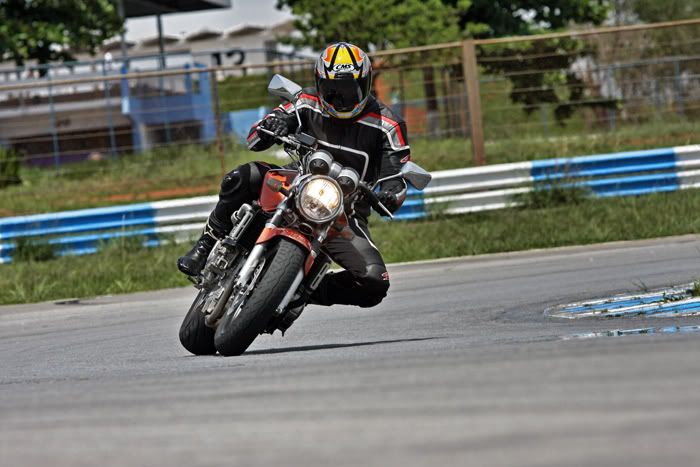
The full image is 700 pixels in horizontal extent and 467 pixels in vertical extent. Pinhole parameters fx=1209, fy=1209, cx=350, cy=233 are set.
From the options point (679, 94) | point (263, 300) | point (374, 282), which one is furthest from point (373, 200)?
point (679, 94)

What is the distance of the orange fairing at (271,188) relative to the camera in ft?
19.9

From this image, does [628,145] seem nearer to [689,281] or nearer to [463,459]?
[689,281]

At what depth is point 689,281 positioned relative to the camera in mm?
8305

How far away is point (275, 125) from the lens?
653 cm

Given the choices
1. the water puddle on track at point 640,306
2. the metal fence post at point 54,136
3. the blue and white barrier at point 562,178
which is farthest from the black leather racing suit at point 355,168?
the metal fence post at point 54,136

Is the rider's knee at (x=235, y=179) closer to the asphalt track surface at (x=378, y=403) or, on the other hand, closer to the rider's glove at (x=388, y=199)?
the rider's glove at (x=388, y=199)

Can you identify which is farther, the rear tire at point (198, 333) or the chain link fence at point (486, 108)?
the chain link fence at point (486, 108)

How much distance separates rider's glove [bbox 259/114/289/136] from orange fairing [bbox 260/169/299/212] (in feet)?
1.05

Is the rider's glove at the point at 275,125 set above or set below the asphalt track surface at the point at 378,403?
above

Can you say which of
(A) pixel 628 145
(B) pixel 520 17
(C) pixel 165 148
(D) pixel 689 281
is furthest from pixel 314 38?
(D) pixel 689 281

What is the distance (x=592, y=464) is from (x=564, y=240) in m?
9.85

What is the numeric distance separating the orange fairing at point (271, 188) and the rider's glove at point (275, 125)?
1.05 ft

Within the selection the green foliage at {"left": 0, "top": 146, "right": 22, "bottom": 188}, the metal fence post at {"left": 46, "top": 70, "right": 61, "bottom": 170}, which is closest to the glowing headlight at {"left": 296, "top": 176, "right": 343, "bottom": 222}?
the metal fence post at {"left": 46, "top": 70, "right": 61, "bottom": 170}

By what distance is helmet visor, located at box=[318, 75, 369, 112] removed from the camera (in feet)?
21.7
